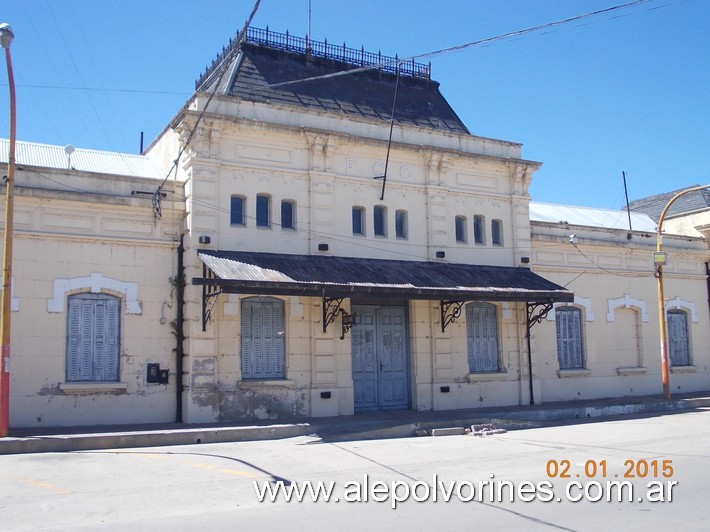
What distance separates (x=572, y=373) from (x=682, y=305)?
5960mm

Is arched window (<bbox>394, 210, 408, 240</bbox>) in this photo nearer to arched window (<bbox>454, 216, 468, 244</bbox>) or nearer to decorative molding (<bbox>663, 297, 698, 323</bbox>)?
arched window (<bbox>454, 216, 468, 244</bbox>)

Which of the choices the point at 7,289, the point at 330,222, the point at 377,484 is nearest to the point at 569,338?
the point at 330,222

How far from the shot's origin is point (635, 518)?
7734mm

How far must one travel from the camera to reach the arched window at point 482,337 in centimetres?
2028

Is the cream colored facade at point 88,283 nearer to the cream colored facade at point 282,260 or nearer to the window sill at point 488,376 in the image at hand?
the cream colored facade at point 282,260

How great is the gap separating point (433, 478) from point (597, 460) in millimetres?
3174

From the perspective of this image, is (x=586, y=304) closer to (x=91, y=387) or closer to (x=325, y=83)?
(x=325, y=83)

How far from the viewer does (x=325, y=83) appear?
2056 centimetres

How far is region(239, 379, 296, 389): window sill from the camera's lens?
55.4 ft

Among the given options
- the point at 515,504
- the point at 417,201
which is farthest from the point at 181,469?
the point at 417,201

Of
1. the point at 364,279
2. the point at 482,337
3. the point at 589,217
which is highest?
the point at 589,217

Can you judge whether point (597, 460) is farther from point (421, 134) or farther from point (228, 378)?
point (421, 134)

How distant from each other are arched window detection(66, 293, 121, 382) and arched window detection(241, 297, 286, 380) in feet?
9.45

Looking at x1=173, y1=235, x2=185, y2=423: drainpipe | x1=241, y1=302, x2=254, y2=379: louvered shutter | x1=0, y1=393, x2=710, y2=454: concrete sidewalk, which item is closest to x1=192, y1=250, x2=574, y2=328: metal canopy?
x1=173, y1=235, x2=185, y2=423: drainpipe
